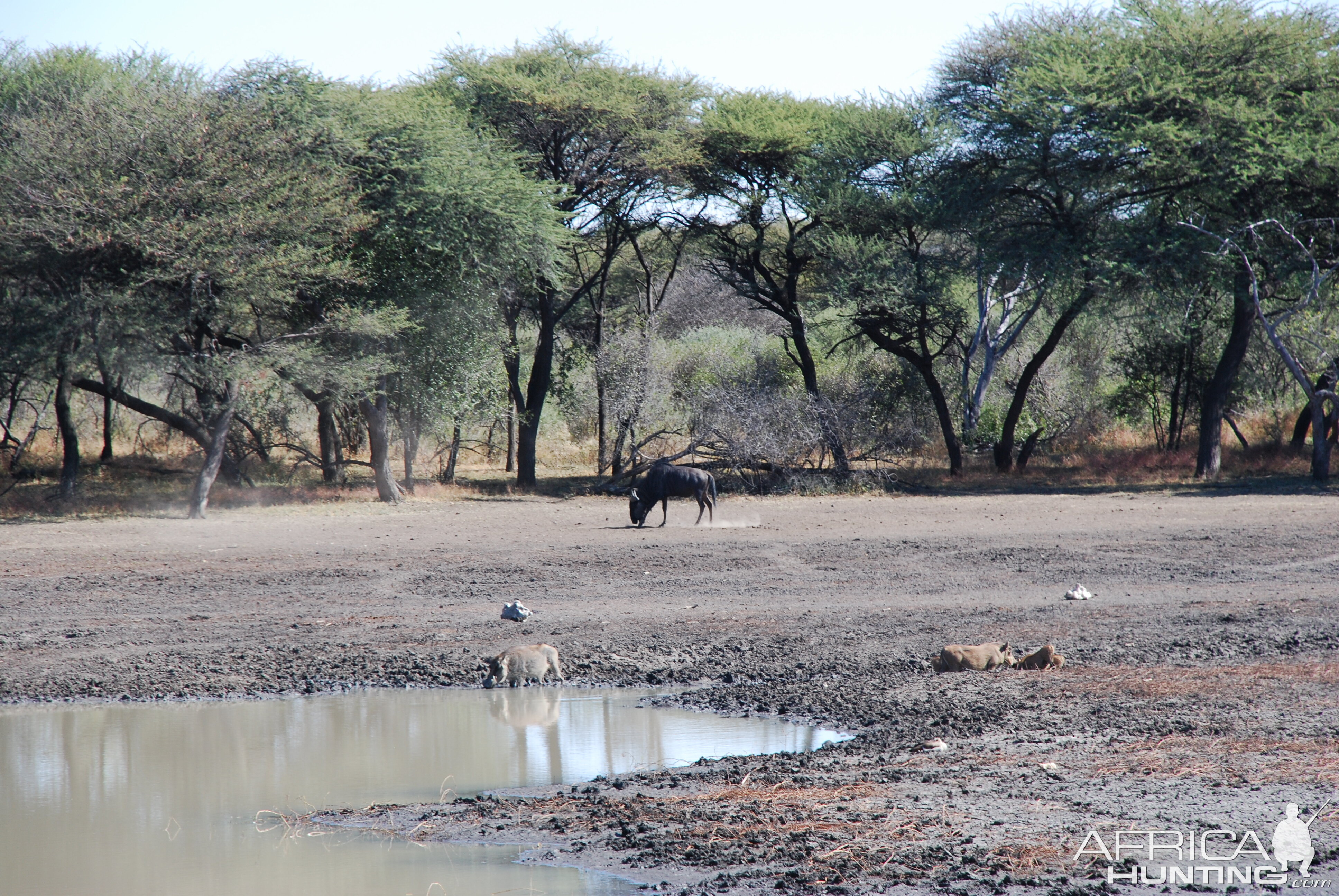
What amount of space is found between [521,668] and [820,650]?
246 centimetres

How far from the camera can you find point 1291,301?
26.6 m

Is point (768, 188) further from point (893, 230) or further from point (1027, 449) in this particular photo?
point (1027, 449)

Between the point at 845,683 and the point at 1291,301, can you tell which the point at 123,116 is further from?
the point at 1291,301

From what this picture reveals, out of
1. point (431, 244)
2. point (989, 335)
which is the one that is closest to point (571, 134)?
point (431, 244)

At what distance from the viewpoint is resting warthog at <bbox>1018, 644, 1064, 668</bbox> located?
8.06 m

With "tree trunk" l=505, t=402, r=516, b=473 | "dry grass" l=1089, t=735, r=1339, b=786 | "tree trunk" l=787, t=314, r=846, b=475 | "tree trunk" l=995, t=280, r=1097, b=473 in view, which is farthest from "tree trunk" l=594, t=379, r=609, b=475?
"dry grass" l=1089, t=735, r=1339, b=786

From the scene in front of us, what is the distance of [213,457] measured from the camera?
20.7m

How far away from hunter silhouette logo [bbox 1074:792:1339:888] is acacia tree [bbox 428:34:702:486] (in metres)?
20.2

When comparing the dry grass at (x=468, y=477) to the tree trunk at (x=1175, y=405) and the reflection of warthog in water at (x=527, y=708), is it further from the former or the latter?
the reflection of warthog in water at (x=527, y=708)

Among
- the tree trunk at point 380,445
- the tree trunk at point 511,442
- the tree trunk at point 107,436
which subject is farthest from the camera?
the tree trunk at point 511,442

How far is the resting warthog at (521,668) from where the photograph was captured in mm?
8328

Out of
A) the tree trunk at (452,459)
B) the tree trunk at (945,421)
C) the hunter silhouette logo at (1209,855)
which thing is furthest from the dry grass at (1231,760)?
the tree trunk at (945,421)

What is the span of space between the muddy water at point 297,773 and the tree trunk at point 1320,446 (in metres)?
21.5

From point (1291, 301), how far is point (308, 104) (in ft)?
75.4
